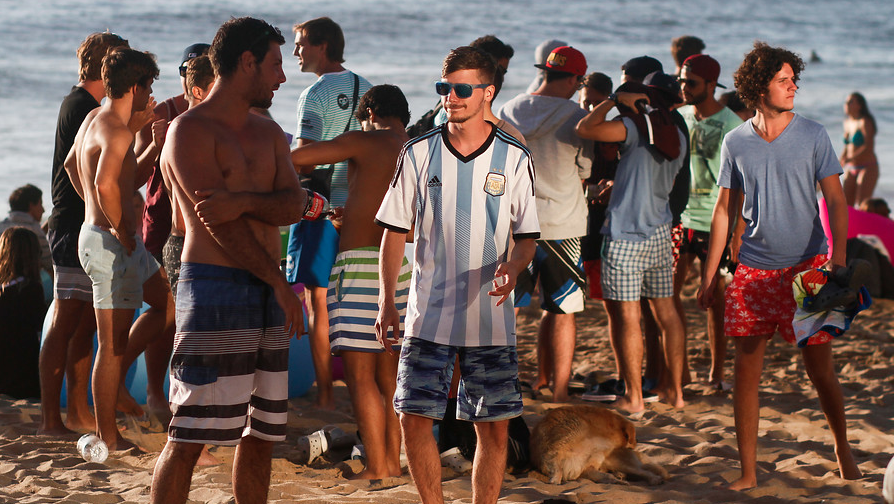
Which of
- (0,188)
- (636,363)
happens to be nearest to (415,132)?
(636,363)

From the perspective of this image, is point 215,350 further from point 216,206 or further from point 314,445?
point 314,445

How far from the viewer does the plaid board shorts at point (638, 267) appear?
17.7ft

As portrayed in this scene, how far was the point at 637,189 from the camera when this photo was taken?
539 cm

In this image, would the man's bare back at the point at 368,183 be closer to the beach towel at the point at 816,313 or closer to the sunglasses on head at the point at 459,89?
the sunglasses on head at the point at 459,89

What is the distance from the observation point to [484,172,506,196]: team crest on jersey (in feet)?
10.7

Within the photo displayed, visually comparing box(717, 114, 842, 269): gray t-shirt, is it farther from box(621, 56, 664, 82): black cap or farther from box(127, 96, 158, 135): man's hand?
box(127, 96, 158, 135): man's hand

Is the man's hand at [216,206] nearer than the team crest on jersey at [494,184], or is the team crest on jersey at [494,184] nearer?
the man's hand at [216,206]

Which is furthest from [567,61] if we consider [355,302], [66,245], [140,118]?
[66,245]

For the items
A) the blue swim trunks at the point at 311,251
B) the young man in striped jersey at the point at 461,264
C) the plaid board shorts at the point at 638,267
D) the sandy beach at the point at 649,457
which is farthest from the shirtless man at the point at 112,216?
the plaid board shorts at the point at 638,267

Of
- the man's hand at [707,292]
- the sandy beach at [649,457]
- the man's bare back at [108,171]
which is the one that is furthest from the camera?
the man's bare back at [108,171]

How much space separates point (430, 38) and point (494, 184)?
86.3 ft

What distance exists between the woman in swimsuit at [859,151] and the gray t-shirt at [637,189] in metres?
8.11

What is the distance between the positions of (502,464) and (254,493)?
90 cm

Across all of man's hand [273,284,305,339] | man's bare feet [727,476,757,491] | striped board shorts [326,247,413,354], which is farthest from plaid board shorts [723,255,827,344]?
man's hand [273,284,305,339]
